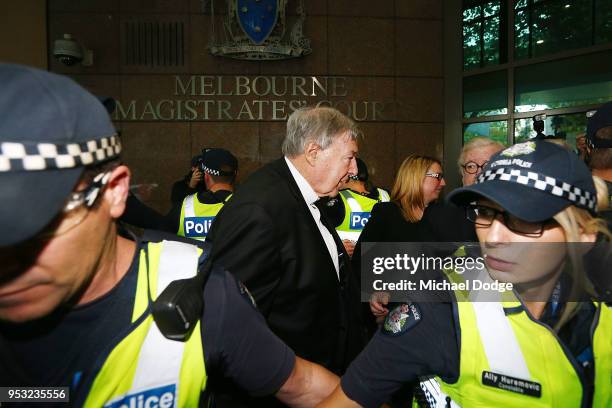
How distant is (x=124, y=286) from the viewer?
116 cm

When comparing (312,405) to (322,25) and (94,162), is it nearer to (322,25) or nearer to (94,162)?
(94,162)

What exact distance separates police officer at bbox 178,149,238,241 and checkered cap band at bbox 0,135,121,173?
2.93 metres

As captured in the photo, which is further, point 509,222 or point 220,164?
point 220,164

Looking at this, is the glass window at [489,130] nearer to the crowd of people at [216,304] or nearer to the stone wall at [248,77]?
the stone wall at [248,77]

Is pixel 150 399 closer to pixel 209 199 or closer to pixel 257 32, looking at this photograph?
pixel 209 199

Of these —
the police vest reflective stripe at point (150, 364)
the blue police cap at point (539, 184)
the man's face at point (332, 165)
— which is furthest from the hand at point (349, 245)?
the police vest reflective stripe at point (150, 364)

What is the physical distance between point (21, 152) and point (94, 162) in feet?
0.47

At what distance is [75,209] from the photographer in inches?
36.7

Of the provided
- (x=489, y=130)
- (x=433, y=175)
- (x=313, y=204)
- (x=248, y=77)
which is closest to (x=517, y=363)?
(x=313, y=204)

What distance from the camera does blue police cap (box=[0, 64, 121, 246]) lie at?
800 millimetres

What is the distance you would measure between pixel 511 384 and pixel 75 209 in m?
1.22

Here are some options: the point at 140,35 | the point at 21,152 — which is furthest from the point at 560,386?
the point at 140,35

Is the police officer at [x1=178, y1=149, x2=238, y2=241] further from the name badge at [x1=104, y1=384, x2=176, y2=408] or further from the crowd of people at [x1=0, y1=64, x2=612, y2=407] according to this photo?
the name badge at [x1=104, y1=384, x2=176, y2=408]

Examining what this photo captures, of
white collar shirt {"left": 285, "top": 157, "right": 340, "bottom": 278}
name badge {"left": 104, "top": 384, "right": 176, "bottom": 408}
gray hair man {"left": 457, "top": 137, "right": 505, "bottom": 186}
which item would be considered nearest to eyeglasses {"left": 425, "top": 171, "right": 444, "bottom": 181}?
gray hair man {"left": 457, "top": 137, "right": 505, "bottom": 186}
